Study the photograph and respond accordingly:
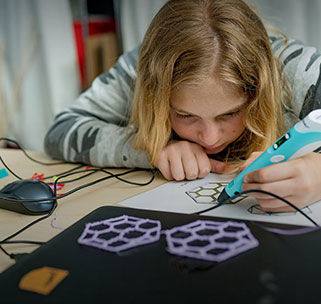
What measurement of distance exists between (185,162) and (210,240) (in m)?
0.29

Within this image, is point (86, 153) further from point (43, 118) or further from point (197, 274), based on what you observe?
point (43, 118)

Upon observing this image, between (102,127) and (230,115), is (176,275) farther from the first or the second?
(102,127)

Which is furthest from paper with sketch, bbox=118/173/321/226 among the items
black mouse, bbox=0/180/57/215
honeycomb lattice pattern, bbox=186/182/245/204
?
black mouse, bbox=0/180/57/215

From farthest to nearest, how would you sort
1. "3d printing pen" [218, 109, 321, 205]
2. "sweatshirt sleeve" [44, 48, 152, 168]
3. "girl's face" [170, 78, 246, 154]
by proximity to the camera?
"sweatshirt sleeve" [44, 48, 152, 168] < "girl's face" [170, 78, 246, 154] < "3d printing pen" [218, 109, 321, 205]

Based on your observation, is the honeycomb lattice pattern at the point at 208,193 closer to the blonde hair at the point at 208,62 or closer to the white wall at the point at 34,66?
the blonde hair at the point at 208,62

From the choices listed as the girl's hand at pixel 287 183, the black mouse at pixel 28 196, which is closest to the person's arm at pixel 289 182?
the girl's hand at pixel 287 183

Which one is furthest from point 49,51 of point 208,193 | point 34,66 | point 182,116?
point 208,193

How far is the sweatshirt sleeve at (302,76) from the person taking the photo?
2.27ft

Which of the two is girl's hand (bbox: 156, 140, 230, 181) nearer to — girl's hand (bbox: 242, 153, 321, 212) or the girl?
the girl

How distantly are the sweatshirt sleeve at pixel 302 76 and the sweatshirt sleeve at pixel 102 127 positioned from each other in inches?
11.9

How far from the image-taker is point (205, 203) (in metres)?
0.52

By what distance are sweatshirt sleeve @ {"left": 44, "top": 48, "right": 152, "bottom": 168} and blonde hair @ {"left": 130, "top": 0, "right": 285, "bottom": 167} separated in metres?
0.07

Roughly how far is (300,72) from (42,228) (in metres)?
0.53

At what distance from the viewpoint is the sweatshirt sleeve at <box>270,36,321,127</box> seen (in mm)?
693
